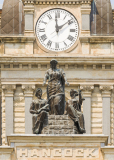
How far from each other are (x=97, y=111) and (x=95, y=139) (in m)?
16.0

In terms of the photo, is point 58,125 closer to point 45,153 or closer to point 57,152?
point 57,152

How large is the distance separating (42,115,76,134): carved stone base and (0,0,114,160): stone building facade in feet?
43.6

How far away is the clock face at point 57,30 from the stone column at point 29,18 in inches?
14.0

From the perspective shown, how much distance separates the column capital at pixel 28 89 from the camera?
69.9m

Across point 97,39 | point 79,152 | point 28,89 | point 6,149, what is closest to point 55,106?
point 79,152

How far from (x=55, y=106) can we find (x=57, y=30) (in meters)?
14.5

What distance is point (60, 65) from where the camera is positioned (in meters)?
69.8

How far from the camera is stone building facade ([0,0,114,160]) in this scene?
69625mm

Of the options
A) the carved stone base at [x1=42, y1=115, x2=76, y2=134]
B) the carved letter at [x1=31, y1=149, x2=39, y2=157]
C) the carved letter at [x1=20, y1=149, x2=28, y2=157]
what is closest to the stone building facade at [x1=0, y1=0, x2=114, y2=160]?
the carved stone base at [x1=42, y1=115, x2=76, y2=134]

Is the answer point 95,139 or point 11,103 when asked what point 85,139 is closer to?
point 95,139

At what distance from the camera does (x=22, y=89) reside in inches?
2758

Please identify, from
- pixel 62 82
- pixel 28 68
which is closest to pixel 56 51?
pixel 28 68

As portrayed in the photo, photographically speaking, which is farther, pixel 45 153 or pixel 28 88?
pixel 28 88

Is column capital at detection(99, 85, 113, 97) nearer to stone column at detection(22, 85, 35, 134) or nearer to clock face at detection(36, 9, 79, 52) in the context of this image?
clock face at detection(36, 9, 79, 52)
